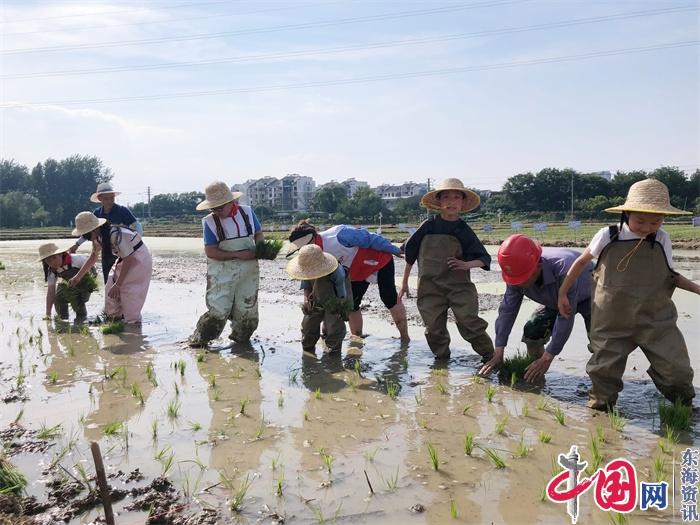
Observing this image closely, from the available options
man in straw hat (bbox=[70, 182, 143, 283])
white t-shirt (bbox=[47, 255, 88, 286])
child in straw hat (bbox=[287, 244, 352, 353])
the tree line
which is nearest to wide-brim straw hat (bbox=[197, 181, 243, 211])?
child in straw hat (bbox=[287, 244, 352, 353])

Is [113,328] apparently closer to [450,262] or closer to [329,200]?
[450,262]

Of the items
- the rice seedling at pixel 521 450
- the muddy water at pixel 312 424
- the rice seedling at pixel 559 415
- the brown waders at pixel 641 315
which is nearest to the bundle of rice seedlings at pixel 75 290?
the muddy water at pixel 312 424

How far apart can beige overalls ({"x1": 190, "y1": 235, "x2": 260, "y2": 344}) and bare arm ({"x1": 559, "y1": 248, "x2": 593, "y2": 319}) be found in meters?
3.31

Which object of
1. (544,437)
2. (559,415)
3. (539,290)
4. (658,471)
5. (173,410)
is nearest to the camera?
(658,471)

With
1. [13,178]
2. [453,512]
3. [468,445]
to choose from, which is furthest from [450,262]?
[13,178]

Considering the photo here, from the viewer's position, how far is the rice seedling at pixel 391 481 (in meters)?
3.12

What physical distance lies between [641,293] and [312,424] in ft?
7.37

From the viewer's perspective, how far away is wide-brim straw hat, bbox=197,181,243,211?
6039 mm

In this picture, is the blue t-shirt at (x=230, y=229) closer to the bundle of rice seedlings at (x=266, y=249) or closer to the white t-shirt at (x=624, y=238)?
the bundle of rice seedlings at (x=266, y=249)

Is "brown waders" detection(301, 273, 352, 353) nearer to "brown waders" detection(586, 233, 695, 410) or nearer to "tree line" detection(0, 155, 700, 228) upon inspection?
"brown waders" detection(586, 233, 695, 410)

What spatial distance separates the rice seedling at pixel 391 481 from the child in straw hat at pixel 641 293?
65.2 inches

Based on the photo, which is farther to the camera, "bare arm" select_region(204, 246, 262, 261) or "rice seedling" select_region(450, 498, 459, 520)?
"bare arm" select_region(204, 246, 262, 261)

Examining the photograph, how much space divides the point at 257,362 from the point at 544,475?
3.23m

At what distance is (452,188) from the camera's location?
5.25 meters
